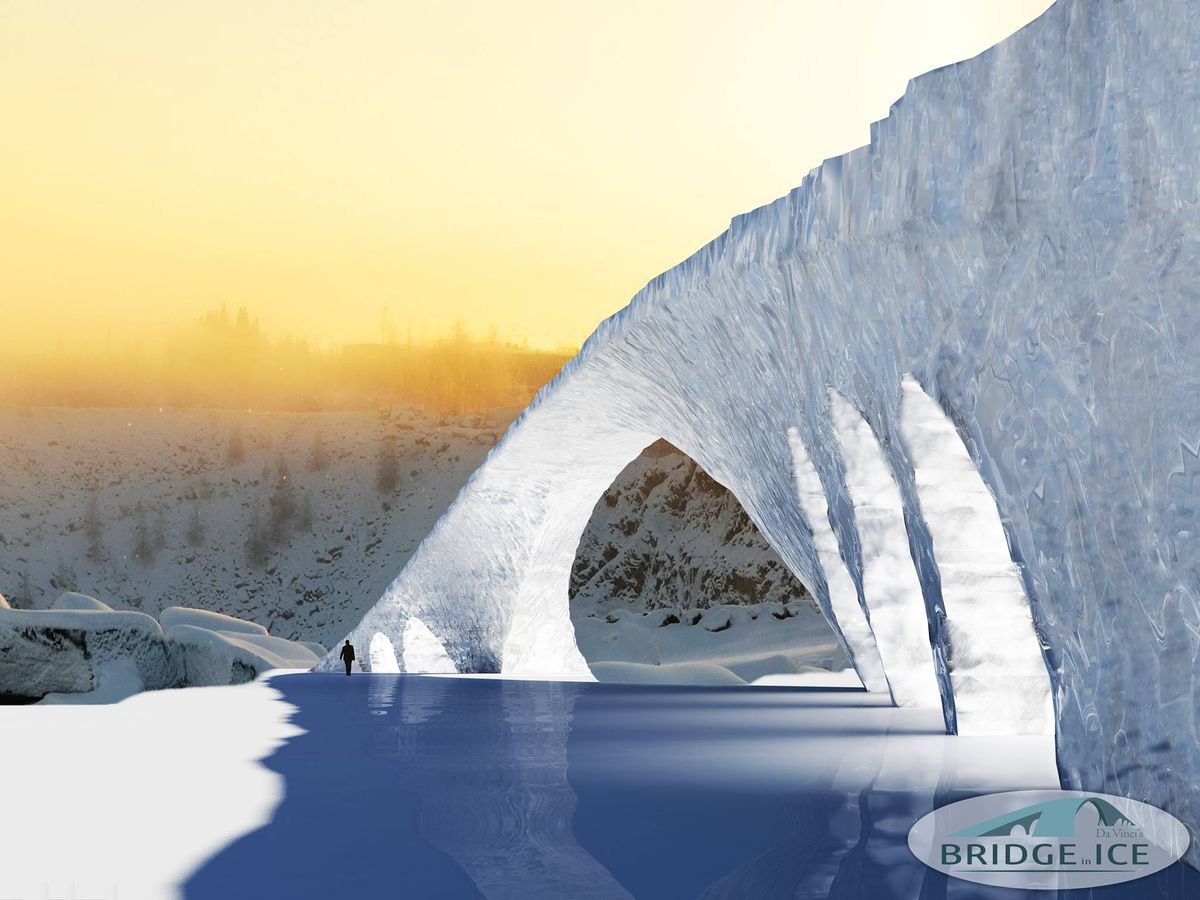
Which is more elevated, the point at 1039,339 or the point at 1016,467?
the point at 1039,339

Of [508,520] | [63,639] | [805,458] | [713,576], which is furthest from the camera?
[713,576]

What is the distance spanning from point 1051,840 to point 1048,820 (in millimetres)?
335

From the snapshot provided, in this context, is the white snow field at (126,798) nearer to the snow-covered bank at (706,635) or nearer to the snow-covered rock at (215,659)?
the snow-covered rock at (215,659)

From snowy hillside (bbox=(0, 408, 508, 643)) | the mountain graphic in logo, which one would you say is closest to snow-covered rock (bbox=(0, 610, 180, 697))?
the mountain graphic in logo

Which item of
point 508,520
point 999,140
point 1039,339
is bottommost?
point 508,520

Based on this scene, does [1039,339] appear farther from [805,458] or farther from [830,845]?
[805,458]

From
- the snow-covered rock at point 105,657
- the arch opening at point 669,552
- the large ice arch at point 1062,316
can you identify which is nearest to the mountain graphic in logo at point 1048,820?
the large ice arch at point 1062,316

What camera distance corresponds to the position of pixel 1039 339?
18.4ft

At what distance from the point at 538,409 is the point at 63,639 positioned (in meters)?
11.2

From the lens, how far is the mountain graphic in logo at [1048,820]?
15.7 feet

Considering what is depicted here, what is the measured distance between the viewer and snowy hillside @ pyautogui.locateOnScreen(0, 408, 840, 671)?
6662 centimetres

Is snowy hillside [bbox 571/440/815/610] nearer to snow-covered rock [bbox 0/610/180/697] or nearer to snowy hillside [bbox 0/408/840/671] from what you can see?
snowy hillside [bbox 0/408/840/671]

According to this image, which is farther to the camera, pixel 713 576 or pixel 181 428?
pixel 181 428

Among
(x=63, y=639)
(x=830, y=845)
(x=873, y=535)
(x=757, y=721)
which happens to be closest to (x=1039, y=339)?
(x=830, y=845)
